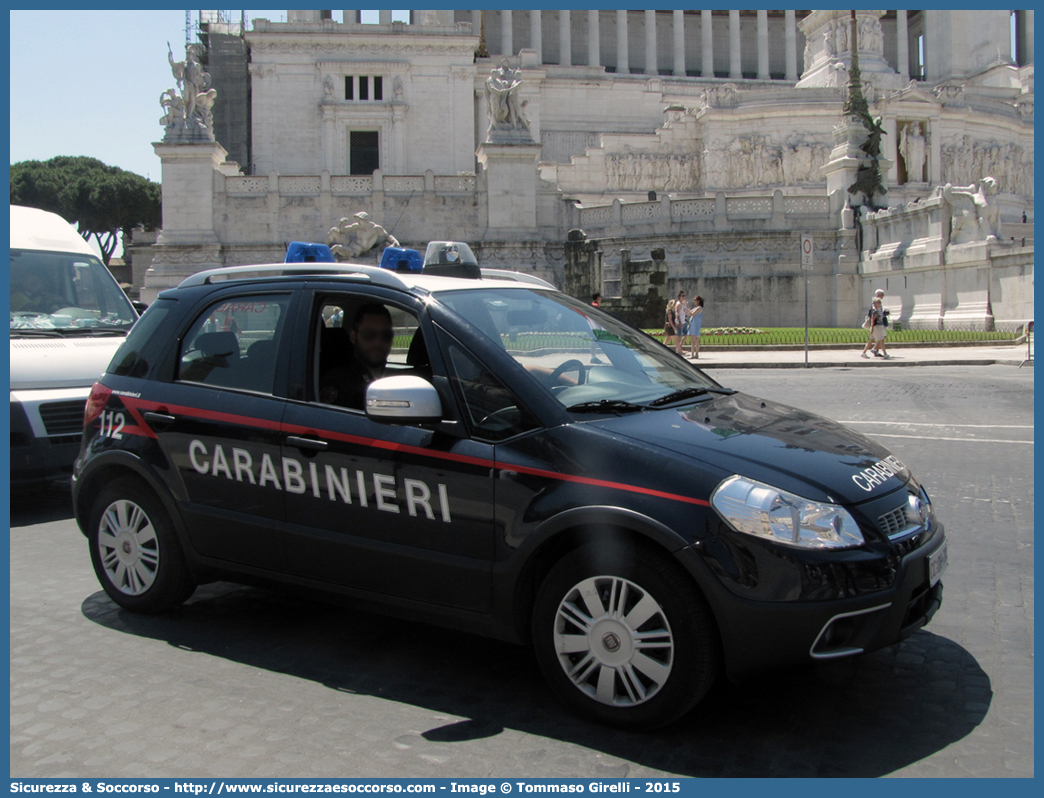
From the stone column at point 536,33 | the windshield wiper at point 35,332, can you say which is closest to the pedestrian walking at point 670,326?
the windshield wiper at point 35,332

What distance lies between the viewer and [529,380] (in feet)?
12.4

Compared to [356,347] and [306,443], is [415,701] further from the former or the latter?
[356,347]

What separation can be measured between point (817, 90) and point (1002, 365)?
3573 cm

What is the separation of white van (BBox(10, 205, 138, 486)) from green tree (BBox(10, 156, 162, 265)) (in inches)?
2353

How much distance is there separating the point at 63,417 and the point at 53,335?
3.32ft

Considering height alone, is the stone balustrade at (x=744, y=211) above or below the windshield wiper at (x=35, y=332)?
above

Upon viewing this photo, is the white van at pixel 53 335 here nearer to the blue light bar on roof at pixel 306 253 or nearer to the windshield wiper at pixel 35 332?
the windshield wiper at pixel 35 332

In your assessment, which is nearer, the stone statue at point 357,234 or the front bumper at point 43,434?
the front bumper at point 43,434

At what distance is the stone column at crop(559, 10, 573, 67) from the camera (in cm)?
7750

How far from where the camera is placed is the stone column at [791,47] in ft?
269

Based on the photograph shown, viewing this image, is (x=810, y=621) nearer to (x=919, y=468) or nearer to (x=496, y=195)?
(x=919, y=468)

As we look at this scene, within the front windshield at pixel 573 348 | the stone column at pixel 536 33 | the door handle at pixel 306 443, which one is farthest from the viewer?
the stone column at pixel 536 33

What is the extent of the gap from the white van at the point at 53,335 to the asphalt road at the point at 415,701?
1819 millimetres

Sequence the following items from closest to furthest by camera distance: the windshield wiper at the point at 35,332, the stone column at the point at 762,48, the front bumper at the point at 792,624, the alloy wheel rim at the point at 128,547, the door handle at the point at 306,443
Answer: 1. the front bumper at the point at 792,624
2. the door handle at the point at 306,443
3. the alloy wheel rim at the point at 128,547
4. the windshield wiper at the point at 35,332
5. the stone column at the point at 762,48
